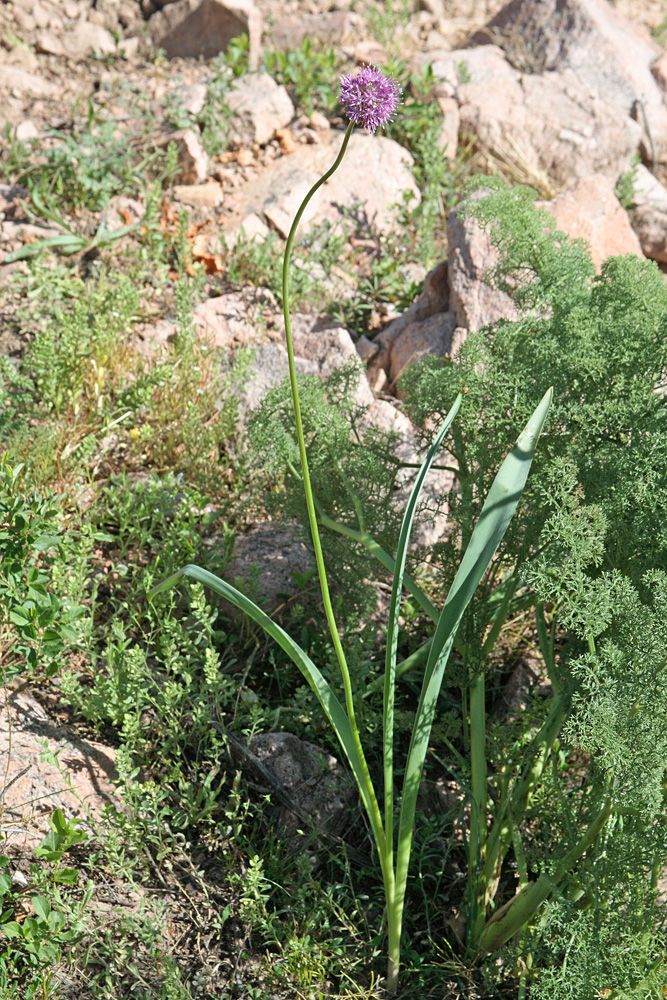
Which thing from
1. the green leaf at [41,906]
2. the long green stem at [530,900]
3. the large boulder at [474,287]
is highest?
the large boulder at [474,287]

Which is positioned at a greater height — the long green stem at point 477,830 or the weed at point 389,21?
the weed at point 389,21

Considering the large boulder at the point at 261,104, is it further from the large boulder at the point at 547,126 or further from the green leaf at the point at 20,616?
the green leaf at the point at 20,616

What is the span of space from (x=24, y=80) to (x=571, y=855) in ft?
15.5

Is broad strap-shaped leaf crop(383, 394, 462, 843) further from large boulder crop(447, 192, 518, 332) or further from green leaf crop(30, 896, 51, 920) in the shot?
large boulder crop(447, 192, 518, 332)

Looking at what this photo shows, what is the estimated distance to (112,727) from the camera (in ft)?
7.59

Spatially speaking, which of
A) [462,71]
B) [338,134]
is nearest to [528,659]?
[338,134]

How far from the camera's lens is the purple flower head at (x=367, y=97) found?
52.1 inches

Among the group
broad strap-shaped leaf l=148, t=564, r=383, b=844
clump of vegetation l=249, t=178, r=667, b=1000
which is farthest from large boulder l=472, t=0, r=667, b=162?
broad strap-shaped leaf l=148, t=564, r=383, b=844

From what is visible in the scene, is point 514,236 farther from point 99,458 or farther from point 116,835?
point 116,835

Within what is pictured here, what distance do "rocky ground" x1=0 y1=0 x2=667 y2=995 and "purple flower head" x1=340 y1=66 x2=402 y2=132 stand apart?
155 cm

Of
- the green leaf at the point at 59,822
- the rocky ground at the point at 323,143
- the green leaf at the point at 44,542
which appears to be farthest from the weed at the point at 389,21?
the green leaf at the point at 59,822

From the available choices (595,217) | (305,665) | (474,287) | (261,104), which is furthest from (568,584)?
(261,104)

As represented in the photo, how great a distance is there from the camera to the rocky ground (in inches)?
138

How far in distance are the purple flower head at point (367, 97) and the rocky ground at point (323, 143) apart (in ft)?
5.09
